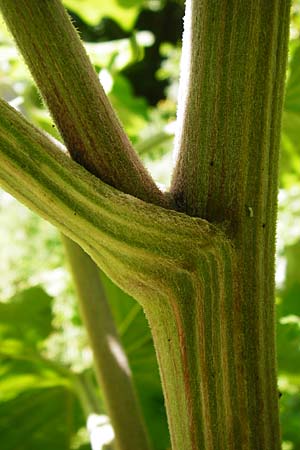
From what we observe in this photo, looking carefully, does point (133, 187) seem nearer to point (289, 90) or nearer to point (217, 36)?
point (217, 36)

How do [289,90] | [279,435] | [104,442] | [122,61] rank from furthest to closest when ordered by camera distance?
[122,61] → [289,90] → [104,442] → [279,435]

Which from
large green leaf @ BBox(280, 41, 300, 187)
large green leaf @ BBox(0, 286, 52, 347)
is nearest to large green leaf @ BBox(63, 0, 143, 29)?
large green leaf @ BBox(280, 41, 300, 187)

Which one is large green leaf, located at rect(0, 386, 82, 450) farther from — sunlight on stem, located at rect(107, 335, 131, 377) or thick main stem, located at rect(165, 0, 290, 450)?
thick main stem, located at rect(165, 0, 290, 450)

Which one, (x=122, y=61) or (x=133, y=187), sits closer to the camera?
(x=133, y=187)

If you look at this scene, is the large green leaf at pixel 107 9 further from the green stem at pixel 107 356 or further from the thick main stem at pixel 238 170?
the thick main stem at pixel 238 170

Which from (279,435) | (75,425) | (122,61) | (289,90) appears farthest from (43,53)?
(122,61)
